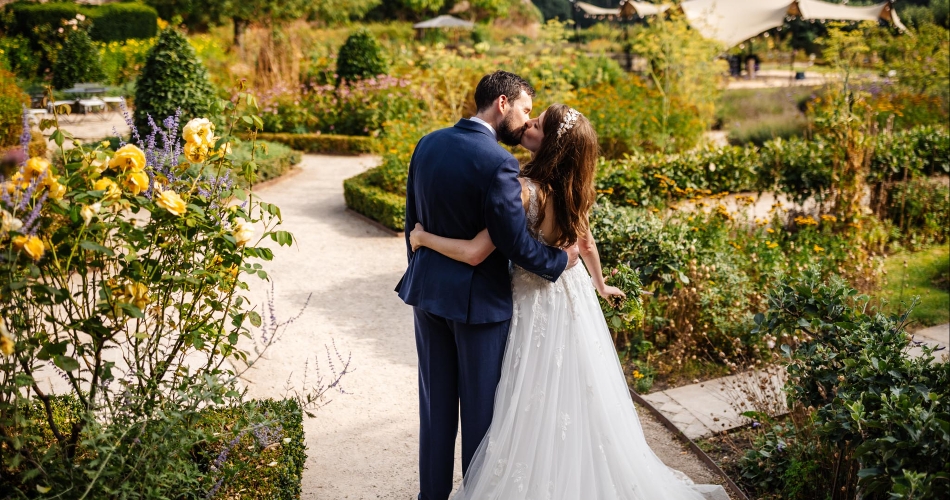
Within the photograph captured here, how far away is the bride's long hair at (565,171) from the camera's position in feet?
8.63

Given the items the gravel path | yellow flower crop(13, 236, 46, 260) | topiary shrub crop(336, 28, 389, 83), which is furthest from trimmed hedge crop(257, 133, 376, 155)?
yellow flower crop(13, 236, 46, 260)

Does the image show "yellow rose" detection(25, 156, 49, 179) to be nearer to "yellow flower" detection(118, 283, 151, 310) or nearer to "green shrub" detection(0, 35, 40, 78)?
"yellow flower" detection(118, 283, 151, 310)

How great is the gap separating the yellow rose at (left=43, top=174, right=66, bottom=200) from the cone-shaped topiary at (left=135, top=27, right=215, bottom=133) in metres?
7.44

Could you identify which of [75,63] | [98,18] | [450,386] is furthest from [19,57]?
[450,386]

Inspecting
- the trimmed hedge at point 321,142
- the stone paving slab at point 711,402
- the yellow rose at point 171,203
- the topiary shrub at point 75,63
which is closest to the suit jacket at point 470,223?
the yellow rose at point 171,203

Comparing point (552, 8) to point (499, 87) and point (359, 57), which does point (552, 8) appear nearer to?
point (359, 57)

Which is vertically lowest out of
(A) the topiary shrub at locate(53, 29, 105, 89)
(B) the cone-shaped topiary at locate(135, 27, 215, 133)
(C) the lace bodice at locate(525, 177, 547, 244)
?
(C) the lace bodice at locate(525, 177, 547, 244)

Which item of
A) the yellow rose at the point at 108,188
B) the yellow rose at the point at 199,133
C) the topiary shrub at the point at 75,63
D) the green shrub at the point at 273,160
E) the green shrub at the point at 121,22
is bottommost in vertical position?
the green shrub at the point at 273,160

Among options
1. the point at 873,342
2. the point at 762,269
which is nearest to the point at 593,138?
the point at 873,342

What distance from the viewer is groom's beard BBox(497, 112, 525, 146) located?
2.63m

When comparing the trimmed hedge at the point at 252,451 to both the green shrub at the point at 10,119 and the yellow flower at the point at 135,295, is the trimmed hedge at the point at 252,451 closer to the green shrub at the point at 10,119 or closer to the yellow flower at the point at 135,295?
the yellow flower at the point at 135,295

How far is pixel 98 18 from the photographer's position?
20625 millimetres

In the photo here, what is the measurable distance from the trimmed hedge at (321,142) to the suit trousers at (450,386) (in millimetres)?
9356

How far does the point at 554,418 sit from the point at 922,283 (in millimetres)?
4810
